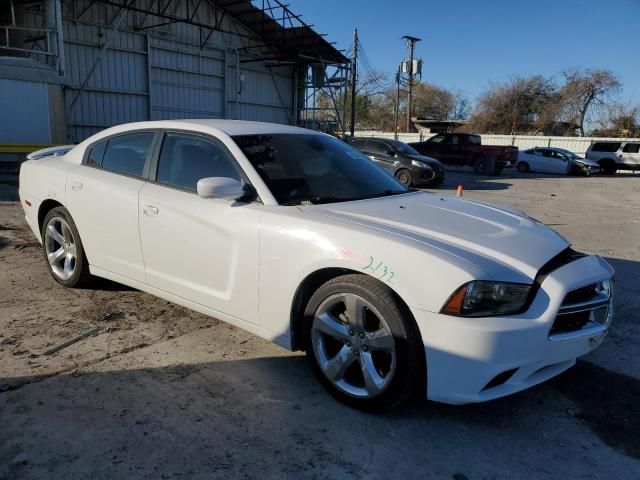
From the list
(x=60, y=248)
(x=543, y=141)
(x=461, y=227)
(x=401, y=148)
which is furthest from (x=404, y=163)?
(x=543, y=141)

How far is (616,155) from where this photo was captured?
2767cm

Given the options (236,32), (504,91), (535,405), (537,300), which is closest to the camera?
(537,300)

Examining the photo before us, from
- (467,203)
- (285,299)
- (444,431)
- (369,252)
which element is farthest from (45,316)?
(467,203)

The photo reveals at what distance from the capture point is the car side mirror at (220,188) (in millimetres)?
3215

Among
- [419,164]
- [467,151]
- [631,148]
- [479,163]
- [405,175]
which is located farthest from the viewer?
[631,148]

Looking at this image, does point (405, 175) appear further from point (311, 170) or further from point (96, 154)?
point (311, 170)

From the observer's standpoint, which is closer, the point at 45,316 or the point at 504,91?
the point at 45,316

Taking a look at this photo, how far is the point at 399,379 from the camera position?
2.70 m

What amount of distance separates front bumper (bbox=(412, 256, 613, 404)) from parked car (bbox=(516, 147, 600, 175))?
2605 cm

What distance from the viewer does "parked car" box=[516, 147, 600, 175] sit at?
2575 cm

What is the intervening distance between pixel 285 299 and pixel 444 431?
114 cm

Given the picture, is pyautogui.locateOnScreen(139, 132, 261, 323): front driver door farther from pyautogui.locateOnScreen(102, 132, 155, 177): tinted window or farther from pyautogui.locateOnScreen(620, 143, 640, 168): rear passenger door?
pyautogui.locateOnScreen(620, 143, 640, 168): rear passenger door

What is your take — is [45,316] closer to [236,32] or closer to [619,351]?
[619,351]

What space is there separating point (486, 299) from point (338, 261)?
0.79m
